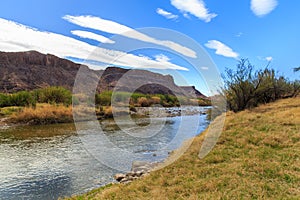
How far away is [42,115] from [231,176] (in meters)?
20.4

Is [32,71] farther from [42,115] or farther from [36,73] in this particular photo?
[42,115]

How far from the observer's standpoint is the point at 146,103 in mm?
45312

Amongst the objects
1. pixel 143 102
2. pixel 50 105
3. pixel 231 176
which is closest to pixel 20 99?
pixel 50 105

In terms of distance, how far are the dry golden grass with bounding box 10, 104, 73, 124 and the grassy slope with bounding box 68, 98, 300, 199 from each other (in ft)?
57.6

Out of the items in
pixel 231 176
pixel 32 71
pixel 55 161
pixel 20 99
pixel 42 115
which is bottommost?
pixel 55 161

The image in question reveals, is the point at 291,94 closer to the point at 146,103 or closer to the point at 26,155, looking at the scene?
the point at 146,103

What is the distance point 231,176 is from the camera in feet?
19.2

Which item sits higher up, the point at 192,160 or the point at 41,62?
the point at 41,62

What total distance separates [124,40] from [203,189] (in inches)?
→ 313

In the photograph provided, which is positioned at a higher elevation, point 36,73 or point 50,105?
point 36,73

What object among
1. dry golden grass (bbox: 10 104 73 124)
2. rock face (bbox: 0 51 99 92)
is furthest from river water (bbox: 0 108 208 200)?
rock face (bbox: 0 51 99 92)

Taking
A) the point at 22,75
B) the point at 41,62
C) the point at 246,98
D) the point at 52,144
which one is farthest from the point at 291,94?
the point at 41,62

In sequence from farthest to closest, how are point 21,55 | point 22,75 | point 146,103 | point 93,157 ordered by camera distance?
1. point 21,55
2. point 22,75
3. point 146,103
4. point 93,157

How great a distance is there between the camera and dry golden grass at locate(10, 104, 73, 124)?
2170 cm
